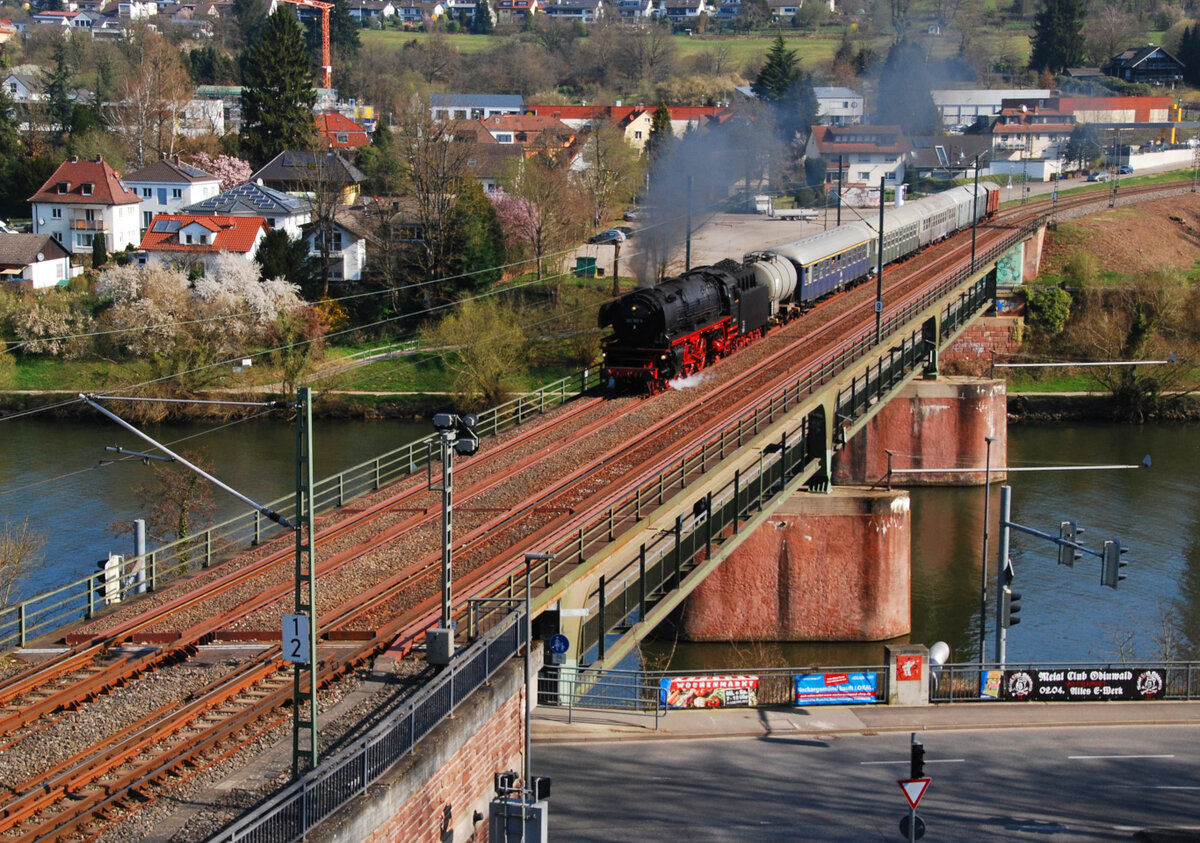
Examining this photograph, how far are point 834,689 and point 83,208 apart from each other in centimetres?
7834

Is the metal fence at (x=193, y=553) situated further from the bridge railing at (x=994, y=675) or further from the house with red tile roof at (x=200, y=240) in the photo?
the house with red tile roof at (x=200, y=240)

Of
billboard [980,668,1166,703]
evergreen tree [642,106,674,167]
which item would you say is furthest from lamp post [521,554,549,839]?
evergreen tree [642,106,674,167]

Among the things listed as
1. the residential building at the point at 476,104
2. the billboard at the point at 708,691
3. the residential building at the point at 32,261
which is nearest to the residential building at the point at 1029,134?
the residential building at the point at 476,104

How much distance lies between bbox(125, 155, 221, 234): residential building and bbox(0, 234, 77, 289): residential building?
1155 centimetres

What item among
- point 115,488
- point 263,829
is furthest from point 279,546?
point 115,488

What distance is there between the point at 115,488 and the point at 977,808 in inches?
1529

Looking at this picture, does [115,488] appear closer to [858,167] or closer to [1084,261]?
[1084,261]

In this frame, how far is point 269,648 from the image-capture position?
21.9 meters

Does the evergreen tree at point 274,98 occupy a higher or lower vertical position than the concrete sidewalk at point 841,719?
higher

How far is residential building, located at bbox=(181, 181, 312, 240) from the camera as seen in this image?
8900 centimetres

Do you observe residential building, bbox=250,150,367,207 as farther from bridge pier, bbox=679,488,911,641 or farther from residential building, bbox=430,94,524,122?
A: bridge pier, bbox=679,488,911,641

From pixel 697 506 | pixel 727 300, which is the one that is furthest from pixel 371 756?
pixel 727 300

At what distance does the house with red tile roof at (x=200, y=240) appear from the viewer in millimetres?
83062

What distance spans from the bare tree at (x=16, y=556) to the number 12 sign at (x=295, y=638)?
66.2 feet
